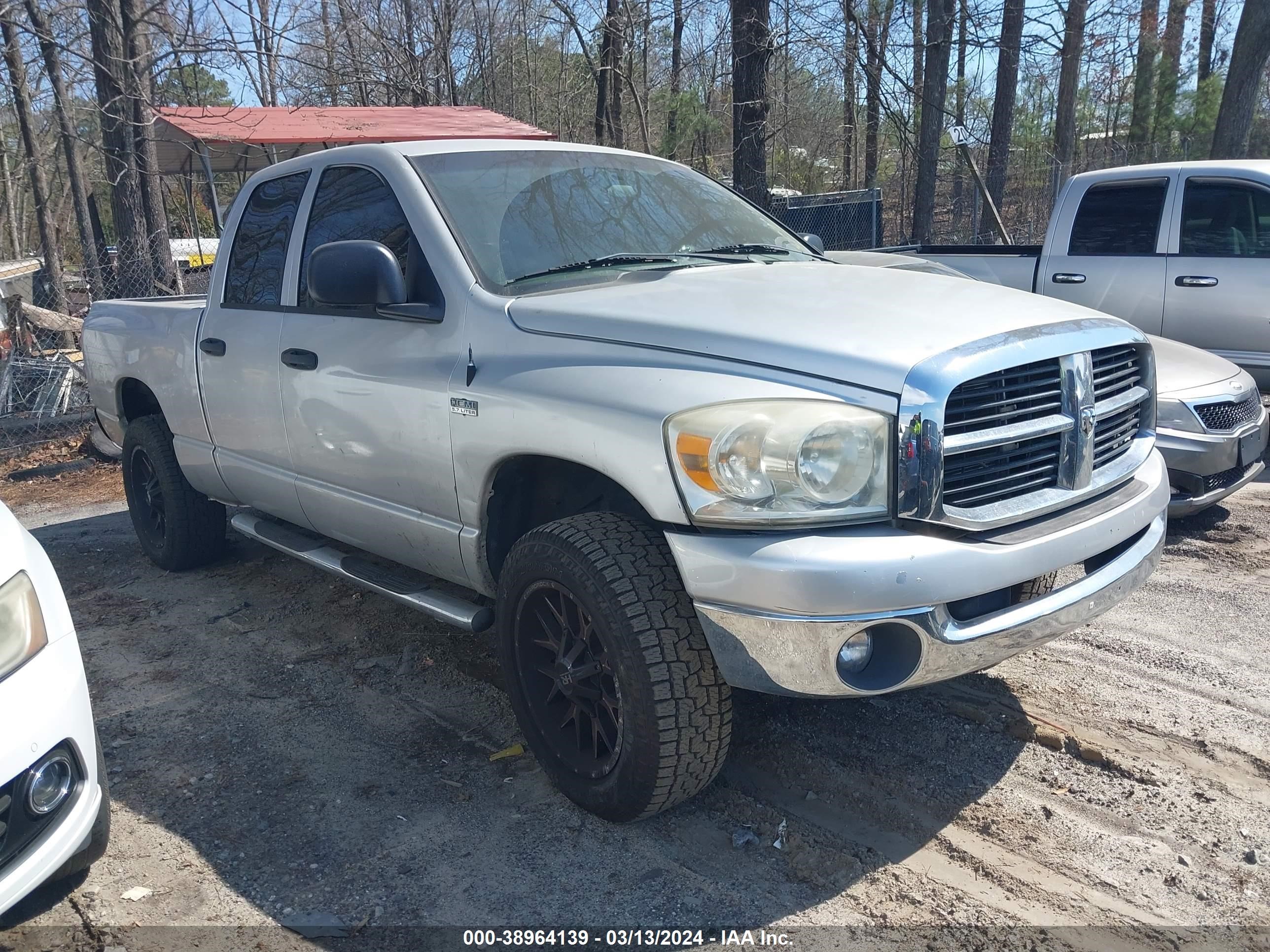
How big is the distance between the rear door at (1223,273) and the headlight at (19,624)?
274 inches

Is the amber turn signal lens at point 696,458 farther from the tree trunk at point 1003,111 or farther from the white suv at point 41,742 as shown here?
the tree trunk at point 1003,111

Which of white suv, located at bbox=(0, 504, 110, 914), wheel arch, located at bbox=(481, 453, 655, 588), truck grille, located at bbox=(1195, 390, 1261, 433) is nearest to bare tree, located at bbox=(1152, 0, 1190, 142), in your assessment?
Result: truck grille, located at bbox=(1195, 390, 1261, 433)

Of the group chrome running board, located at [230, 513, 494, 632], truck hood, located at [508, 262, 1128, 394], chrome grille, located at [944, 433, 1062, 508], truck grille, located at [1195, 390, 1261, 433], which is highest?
truck hood, located at [508, 262, 1128, 394]

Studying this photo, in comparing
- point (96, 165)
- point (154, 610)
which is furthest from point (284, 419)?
point (96, 165)

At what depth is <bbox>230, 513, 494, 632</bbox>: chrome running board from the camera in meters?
3.44

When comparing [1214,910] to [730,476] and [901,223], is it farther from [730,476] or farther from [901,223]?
[901,223]

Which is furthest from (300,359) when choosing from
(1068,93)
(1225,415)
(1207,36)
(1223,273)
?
(1207,36)

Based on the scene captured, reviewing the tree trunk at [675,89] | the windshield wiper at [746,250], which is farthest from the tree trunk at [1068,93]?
the windshield wiper at [746,250]

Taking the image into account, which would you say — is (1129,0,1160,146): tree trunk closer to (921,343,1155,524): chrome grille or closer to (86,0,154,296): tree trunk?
(86,0,154,296): tree trunk

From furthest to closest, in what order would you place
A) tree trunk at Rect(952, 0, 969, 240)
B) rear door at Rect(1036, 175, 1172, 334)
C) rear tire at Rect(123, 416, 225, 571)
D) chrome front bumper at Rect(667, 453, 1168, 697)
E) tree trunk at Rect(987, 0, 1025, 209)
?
tree trunk at Rect(952, 0, 969, 240) < tree trunk at Rect(987, 0, 1025, 209) < rear door at Rect(1036, 175, 1172, 334) < rear tire at Rect(123, 416, 225, 571) < chrome front bumper at Rect(667, 453, 1168, 697)

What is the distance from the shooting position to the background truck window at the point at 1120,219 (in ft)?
23.4

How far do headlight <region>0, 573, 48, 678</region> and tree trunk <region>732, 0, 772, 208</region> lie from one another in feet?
26.7

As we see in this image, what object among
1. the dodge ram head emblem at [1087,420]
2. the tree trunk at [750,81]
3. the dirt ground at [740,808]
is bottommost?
the dirt ground at [740,808]

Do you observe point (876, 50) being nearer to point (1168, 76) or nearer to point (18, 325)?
point (18, 325)
